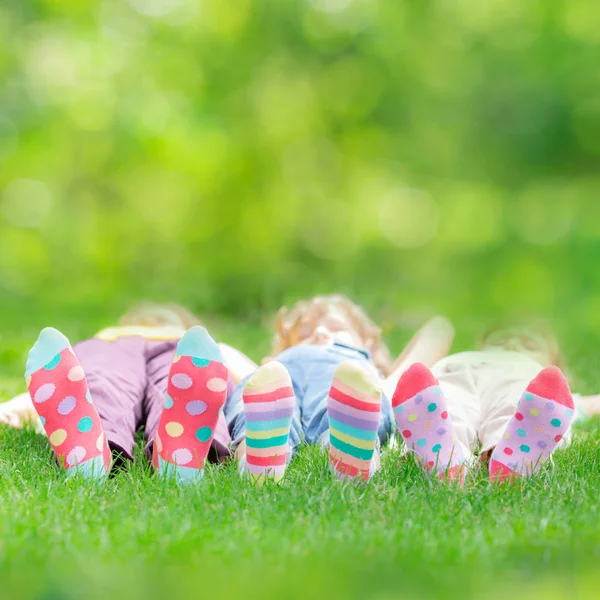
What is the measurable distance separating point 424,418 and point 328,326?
845 mm

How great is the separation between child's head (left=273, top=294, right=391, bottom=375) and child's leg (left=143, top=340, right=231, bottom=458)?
1.33 ft

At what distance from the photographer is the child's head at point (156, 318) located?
253 cm

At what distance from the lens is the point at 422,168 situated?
8.73 m

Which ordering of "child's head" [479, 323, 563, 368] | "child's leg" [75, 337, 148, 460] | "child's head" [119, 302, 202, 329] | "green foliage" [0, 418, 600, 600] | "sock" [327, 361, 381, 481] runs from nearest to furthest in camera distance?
"green foliage" [0, 418, 600, 600] → "sock" [327, 361, 381, 481] → "child's leg" [75, 337, 148, 460] → "child's head" [479, 323, 563, 368] → "child's head" [119, 302, 202, 329]

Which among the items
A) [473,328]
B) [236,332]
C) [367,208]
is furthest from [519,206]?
[236,332]

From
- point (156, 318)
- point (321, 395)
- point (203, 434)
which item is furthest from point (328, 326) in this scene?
point (203, 434)

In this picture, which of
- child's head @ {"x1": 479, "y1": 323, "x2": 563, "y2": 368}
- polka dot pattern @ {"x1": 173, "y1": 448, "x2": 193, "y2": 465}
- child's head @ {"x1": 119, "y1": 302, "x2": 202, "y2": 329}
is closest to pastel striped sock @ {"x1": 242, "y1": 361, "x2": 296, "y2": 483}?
polka dot pattern @ {"x1": 173, "y1": 448, "x2": 193, "y2": 465}

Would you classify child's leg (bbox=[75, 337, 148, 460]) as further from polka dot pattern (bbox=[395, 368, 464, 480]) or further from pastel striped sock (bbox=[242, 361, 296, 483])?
polka dot pattern (bbox=[395, 368, 464, 480])

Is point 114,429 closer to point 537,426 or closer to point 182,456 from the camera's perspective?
point 182,456

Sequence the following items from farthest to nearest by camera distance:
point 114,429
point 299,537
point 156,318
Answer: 1. point 156,318
2. point 114,429
3. point 299,537

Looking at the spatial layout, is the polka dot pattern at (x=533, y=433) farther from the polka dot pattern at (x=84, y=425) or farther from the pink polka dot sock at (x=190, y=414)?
the polka dot pattern at (x=84, y=425)

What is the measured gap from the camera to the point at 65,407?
1.35 metres

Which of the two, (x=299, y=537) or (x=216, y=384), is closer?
(x=299, y=537)

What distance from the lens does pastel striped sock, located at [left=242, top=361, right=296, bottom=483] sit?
1.30m
